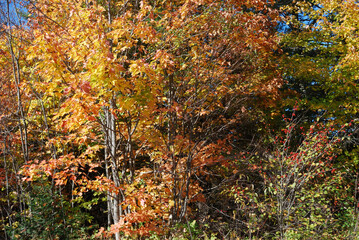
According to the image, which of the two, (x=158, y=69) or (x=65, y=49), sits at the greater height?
(x=65, y=49)

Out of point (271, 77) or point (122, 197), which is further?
point (271, 77)

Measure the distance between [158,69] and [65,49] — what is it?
146 centimetres

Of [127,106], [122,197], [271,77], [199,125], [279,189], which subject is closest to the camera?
[127,106]

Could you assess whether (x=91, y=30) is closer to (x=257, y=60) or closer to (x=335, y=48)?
(x=257, y=60)

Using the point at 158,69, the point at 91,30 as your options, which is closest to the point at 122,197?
the point at 158,69

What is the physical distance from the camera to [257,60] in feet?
23.1

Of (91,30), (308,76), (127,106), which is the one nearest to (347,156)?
(308,76)

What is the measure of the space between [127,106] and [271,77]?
18.8ft

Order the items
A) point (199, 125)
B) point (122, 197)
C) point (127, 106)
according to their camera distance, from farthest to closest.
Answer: point (199, 125)
point (122, 197)
point (127, 106)

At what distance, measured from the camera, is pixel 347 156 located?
8.41 m

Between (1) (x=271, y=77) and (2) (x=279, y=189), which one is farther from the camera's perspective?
(1) (x=271, y=77)

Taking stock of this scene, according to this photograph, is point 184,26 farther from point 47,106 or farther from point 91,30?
point 47,106

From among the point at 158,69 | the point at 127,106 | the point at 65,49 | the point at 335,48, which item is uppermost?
the point at 335,48

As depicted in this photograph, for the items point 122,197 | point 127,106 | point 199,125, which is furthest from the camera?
point 199,125
